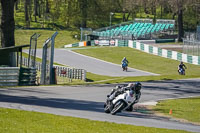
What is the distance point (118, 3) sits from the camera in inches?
3435

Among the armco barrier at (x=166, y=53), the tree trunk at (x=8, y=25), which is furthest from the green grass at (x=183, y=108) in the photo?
the armco barrier at (x=166, y=53)

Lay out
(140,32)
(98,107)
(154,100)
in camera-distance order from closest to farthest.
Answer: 1. (98,107)
2. (154,100)
3. (140,32)

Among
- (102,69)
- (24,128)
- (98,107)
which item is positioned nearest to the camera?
(24,128)

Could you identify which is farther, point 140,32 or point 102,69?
point 140,32

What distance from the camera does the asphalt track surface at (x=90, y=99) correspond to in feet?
53.1

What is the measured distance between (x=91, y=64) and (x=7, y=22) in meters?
16.5

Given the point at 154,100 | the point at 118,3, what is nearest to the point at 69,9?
the point at 118,3

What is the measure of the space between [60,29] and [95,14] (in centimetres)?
745

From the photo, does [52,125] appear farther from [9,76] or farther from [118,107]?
[9,76]

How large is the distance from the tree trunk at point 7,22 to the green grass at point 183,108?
12.8 metres

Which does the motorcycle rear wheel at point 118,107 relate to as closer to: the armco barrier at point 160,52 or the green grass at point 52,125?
the green grass at point 52,125

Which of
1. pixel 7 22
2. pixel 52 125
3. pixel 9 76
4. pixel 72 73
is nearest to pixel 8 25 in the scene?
pixel 7 22

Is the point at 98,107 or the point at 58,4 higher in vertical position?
the point at 58,4

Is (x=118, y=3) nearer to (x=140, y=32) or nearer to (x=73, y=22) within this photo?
(x=73, y=22)
